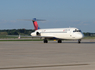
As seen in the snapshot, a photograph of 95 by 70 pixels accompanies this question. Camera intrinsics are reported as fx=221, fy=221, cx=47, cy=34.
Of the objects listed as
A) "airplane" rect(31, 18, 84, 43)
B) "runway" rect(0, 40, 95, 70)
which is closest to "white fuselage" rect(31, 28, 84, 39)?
"airplane" rect(31, 18, 84, 43)

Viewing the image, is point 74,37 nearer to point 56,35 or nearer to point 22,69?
point 56,35

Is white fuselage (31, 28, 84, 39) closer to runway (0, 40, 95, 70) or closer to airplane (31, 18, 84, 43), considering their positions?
airplane (31, 18, 84, 43)

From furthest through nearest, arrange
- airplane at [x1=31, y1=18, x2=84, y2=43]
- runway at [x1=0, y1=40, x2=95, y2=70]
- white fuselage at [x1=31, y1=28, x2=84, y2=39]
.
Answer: airplane at [x1=31, y1=18, x2=84, y2=43], white fuselage at [x1=31, y1=28, x2=84, y2=39], runway at [x1=0, y1=40, x2=95, y2=70]

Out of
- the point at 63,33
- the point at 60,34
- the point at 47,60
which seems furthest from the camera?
the point at 60,34

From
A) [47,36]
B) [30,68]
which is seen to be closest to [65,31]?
[47,36]

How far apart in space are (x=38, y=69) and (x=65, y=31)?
33180 millimetres

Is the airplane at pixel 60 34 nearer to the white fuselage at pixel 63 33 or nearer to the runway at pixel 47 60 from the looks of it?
the white fuselage at pixel 63 33

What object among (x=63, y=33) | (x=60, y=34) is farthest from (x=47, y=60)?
(x=60, y=34)

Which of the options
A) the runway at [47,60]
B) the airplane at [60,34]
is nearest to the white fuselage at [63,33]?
the airplane at [60,34]

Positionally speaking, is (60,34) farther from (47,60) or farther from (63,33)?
(47,60)

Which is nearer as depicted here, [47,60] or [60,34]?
[47,60]

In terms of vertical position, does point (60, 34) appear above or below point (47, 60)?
above

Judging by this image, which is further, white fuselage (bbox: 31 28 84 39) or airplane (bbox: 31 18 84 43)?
airplane (bbox: 31 18 84 43)

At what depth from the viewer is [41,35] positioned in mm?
49438
